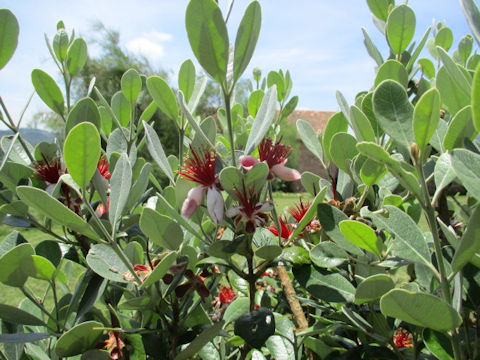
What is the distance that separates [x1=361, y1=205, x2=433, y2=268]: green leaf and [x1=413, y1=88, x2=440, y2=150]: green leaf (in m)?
0.10

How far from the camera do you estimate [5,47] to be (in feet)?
2.10

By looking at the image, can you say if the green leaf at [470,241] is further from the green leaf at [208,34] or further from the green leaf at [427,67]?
the green leaf at [427,67]

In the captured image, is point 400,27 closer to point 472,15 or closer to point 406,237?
point 472,15

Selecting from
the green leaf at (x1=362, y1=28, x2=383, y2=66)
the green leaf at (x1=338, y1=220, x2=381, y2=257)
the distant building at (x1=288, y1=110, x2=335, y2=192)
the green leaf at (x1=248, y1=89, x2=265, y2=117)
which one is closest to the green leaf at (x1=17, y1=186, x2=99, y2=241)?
the green leaf at (x1=338, y1=220, x2=381, y2=257)

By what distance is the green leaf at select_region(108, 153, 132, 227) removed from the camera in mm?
540

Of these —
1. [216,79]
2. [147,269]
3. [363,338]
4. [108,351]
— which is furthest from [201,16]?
[363,338]

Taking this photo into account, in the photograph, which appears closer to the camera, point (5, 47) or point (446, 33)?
point (5, 47)

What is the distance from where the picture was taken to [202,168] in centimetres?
62

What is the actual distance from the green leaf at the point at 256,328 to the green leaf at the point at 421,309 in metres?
0.23

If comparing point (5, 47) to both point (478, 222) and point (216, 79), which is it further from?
point (478, 222)

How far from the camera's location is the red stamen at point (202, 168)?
24.0 inches

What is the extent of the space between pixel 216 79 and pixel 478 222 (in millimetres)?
353

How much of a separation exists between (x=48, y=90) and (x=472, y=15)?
0.71 metres

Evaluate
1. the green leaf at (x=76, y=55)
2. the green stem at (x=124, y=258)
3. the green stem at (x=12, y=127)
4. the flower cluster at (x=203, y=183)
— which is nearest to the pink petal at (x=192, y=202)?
the flower cluster at (x=203, y=183)
